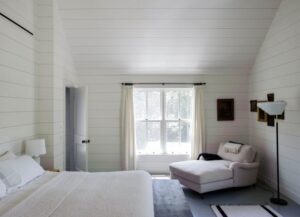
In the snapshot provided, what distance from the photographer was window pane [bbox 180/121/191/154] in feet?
17.1

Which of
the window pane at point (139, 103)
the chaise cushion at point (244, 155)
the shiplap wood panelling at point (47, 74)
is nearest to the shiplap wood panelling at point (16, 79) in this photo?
the shiplap wood panelling at point (47, 74)

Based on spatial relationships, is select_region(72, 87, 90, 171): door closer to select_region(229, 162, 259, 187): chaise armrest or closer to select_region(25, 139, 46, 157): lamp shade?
select_region(25, 139, 46, 157): lamp shade

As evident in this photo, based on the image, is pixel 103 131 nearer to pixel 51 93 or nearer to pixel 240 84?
pixel 51 93

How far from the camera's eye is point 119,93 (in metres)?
5.04

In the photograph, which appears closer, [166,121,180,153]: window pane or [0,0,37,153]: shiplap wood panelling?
[0,0,37,153]: shiplap wood panelling

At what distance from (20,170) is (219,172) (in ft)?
9.45

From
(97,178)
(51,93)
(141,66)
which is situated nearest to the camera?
(97,178)

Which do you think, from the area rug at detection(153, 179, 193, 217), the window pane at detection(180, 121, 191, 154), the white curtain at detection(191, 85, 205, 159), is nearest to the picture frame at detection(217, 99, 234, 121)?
the white curtain at detection(191, 85, 205, 159)

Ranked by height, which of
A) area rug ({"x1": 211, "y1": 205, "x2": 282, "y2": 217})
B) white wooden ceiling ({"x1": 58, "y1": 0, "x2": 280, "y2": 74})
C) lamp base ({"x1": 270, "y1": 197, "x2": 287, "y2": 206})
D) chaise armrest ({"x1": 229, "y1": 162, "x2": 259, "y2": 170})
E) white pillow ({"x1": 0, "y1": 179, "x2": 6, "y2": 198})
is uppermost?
white wooden ceiling ({"x1": 58, "y1": 0, "x2": 280, "y2": 74})

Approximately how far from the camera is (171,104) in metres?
5.18

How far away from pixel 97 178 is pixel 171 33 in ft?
9.09

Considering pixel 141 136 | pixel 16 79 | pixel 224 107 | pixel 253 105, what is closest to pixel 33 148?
pixel 16 79

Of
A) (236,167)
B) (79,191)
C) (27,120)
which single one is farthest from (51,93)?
(236,167)

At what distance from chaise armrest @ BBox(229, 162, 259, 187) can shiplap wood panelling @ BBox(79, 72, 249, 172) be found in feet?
3.64
